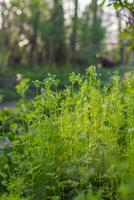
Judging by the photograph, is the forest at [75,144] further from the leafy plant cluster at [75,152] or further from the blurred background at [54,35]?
the blurred background at [54,35]

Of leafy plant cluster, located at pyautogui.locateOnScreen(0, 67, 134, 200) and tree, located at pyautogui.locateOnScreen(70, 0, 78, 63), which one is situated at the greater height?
tree, located at pyautogui.locateOnScreen(70, 0, 78, 63)

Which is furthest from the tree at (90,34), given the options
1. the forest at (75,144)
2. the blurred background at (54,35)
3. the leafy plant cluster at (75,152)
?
the leafy plant cluster at (75,152)

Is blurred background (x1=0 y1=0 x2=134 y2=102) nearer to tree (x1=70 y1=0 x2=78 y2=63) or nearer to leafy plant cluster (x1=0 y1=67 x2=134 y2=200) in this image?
tree (x1=70 y1=0 x2=78 y2=63)

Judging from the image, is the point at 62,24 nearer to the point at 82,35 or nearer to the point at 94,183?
the point at 82,35

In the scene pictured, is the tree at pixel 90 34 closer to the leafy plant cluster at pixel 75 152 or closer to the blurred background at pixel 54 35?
the blurred background at pixel 54 35

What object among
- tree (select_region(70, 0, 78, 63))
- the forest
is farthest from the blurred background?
the forest

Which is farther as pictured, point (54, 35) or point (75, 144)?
point (54, 35)

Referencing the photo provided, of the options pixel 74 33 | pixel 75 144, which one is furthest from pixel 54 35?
pixel 75 144

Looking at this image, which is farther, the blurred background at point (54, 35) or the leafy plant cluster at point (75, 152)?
the blurred background at point (54, 35)

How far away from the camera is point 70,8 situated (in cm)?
2481

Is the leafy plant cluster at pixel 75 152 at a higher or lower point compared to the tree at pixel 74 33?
lower

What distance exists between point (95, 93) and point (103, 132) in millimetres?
377

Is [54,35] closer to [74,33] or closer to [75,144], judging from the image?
[74,33]

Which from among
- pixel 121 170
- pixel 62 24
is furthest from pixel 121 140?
pixel 62 24
